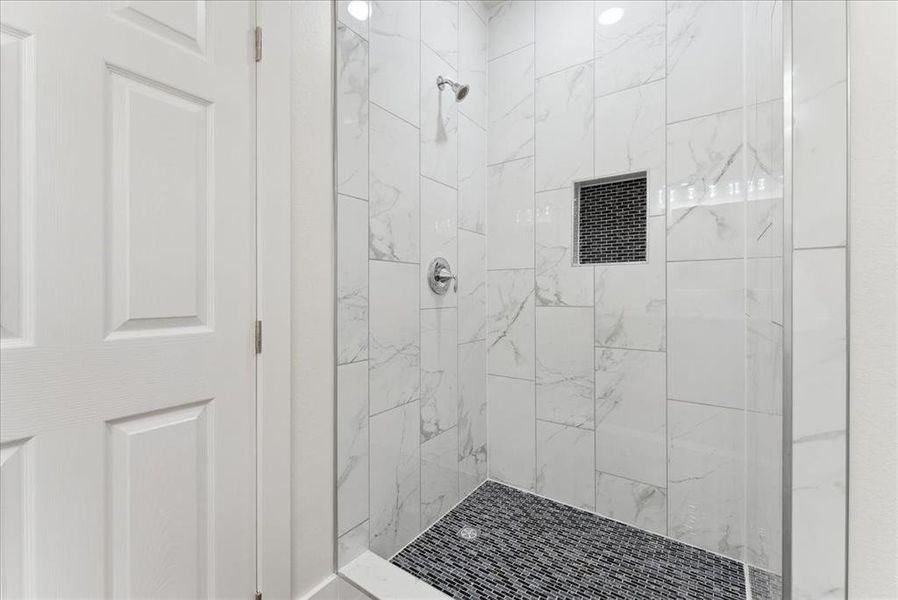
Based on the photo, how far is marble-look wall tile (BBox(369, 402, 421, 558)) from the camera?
Answer: 4.49 ft

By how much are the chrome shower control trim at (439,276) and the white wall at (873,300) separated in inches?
48.0

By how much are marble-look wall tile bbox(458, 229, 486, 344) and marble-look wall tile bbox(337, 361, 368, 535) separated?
0.61 m

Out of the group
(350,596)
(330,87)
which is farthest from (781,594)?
(330,87)

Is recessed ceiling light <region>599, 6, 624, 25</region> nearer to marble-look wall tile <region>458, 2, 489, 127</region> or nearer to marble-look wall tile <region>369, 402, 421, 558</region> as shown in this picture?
marble-look wall tile <region>458, 2, 489, 127</region>

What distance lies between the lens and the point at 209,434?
0.94 m

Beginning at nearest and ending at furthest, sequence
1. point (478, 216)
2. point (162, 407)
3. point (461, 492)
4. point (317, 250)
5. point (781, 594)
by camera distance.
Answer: point (781, 594), point (162, 407), point (317, 250), point (461, 492), point (478, 216)

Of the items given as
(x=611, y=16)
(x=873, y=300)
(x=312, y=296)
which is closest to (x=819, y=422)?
(x=873, y=300)

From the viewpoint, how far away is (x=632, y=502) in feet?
5.26

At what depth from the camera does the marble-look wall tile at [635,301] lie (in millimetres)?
1546

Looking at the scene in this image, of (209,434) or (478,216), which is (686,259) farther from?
(209,434)

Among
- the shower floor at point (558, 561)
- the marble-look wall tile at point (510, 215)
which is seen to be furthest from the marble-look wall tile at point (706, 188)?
the shower floor at point (558, 561)

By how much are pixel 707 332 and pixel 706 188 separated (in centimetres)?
51

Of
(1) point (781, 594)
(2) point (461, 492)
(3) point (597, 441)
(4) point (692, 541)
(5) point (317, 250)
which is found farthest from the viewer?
(2) point (461, 492)

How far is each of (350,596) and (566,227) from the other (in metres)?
1.52
